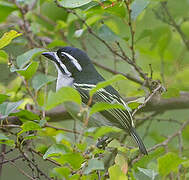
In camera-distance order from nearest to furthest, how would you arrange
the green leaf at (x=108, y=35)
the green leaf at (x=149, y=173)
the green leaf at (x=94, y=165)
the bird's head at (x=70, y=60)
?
the green leaf at (x=94, y=165) → the green leaf at (x=149, y=173) → the green leaf at (x=108, y=35) → the bird's head at (x=70, y=60)

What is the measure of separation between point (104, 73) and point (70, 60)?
92cm

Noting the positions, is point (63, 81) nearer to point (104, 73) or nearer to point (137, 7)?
point (137, 7)

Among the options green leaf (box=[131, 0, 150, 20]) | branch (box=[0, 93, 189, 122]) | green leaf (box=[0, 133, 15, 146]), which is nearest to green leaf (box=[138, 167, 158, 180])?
green leaf (box=[0, 133, 15, 146])

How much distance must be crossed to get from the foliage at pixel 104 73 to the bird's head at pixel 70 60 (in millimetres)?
137

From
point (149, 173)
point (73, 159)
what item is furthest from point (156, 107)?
point (73, 159)

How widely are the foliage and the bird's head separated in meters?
0.14

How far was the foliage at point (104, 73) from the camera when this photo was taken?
2.72 metres

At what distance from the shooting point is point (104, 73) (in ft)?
14.5

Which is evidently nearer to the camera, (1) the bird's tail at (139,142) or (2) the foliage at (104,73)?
(2) the foliage at (104,73)

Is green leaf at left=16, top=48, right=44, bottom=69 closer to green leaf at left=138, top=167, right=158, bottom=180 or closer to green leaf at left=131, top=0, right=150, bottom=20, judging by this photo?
green leaf at left=131, top=0, right=150, bottom=20

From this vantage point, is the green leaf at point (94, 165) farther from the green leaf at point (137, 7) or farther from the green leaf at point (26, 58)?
the green leaf at point (137, 7)

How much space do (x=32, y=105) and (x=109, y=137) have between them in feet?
2.98

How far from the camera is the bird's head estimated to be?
3.52 m

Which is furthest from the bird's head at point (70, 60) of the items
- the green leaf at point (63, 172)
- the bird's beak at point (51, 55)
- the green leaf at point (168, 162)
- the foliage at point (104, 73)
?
the green leaf at point (63, 172)
